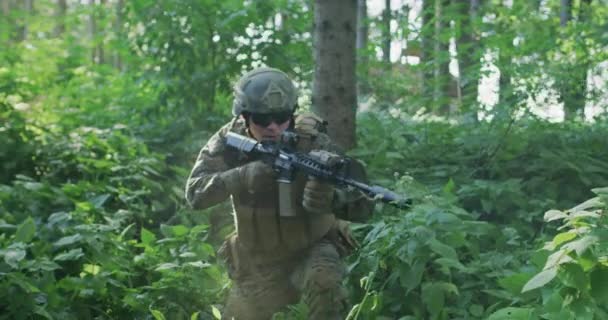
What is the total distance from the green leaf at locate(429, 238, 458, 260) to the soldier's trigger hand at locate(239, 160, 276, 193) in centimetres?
91

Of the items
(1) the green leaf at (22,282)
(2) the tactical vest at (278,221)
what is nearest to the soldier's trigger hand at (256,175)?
(2) the tactical vest at (278,221)

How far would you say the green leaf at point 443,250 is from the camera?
174 inches

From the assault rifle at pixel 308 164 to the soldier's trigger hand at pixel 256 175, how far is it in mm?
45

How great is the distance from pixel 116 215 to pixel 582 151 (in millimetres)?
3773

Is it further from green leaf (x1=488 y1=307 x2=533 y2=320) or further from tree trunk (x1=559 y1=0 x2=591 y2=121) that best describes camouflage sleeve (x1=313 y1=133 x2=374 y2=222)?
tree trunk (x1=559 y1=0 x2=591 y2=121)

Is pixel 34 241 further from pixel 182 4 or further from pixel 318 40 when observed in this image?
pixel 182 4

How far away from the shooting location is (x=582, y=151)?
6.83 meters

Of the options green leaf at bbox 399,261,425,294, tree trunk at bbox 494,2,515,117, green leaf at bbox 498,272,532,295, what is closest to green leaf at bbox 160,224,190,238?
green leaf at bbox 399,261,425,294

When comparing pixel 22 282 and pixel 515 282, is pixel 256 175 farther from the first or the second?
pixel 22 282

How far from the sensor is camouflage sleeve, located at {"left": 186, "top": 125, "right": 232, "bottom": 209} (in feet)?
14.8

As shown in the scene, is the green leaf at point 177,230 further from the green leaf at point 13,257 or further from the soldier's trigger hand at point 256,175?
the soldier's trigger hand at point 256,175

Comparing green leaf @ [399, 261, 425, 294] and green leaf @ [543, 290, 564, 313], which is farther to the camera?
green leaf @ [399, 261, 425, 294]

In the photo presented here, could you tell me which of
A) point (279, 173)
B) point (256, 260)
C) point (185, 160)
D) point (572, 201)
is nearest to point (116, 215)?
point (185, 160)

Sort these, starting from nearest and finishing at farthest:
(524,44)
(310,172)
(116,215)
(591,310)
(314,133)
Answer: (591,310), (310,172), (314,133), (116,215), (524,44)
